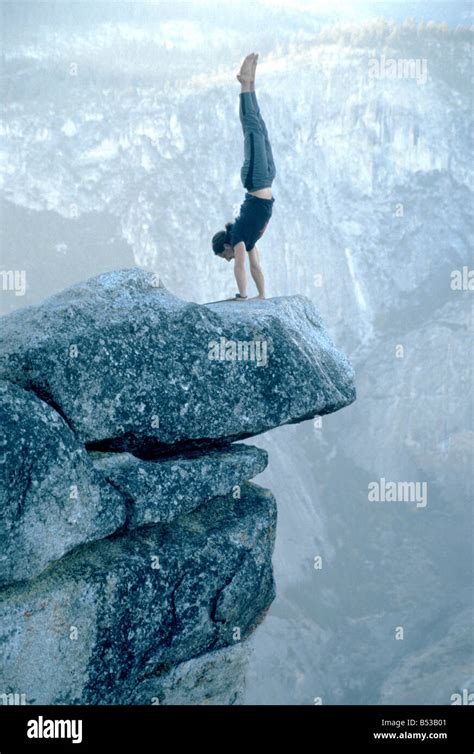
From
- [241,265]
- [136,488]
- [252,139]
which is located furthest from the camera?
[241,265]

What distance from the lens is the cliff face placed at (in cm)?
1135

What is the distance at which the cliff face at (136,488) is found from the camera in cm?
1135

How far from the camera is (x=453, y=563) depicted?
3086 inches

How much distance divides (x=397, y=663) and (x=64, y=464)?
6102 cm

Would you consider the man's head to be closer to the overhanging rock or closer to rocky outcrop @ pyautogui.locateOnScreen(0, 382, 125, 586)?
A: the overhanging rock

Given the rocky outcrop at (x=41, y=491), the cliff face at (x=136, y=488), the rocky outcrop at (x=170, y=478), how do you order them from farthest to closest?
the rocky outcrop at (x=170, y=478) < the cliff face at (x=136, y=488) < the rocky outcrop at (x=41, y=491)

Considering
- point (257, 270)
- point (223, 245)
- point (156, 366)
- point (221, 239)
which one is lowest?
point (156, 366)

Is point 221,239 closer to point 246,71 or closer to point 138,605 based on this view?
point 246,71

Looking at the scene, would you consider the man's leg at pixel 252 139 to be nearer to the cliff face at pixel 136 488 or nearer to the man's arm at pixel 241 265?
the man's arm at pixel 241 265

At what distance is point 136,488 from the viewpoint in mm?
12570

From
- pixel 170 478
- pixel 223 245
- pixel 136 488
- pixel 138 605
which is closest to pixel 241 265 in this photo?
pixel 223 245

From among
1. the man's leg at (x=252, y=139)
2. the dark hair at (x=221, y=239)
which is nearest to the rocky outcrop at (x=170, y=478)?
the dark hair at (x=221, y=239)
